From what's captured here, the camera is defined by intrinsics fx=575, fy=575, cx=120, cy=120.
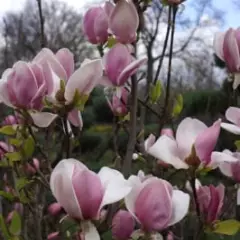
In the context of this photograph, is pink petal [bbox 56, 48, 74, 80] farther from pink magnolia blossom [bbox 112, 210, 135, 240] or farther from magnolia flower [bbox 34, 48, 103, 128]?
pink magnolia blossom [bbox 112, 210, 135, 240]

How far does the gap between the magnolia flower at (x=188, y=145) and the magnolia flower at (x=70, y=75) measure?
0.13m

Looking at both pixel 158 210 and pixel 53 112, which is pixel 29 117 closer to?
pixel 53 112

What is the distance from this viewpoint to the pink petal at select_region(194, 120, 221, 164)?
0.64 metres

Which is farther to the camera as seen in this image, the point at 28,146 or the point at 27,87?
the point at 28,146

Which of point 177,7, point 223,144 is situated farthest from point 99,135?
point 177,7

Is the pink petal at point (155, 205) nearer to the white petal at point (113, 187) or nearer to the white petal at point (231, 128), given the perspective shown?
the white petal at point (113, 187)

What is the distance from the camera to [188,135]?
659mm

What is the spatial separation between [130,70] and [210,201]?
0.68ft

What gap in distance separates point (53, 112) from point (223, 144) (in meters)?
2.84

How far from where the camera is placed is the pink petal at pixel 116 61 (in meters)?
0.81

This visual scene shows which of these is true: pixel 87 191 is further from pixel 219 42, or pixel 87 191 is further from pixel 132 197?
pixel 219 42

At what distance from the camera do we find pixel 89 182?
0.58m

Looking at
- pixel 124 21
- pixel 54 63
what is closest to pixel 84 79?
pixel 54 63

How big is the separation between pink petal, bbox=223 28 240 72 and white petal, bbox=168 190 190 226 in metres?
0.31
